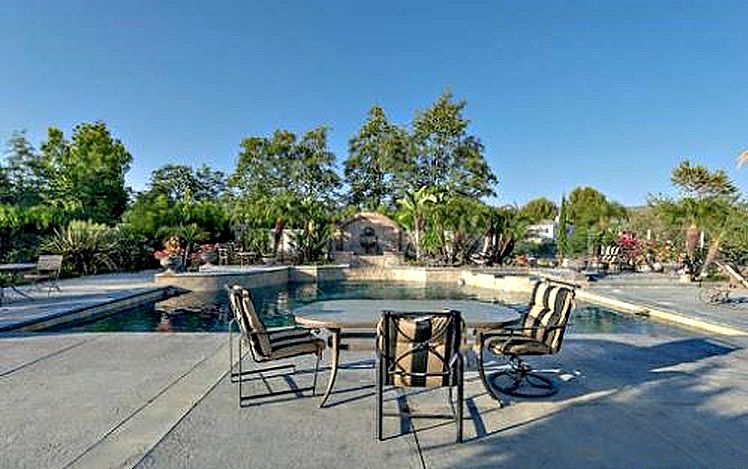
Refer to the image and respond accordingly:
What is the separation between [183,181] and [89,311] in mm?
38495

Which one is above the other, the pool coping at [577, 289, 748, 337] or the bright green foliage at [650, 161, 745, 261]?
the bright green foliage at [650, 161, 745, 261]

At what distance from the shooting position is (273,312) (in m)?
10.5

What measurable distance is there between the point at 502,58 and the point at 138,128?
68.4ft

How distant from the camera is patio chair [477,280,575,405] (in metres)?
3.77

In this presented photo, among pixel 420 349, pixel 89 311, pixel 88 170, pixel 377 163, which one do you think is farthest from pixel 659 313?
pixel 88 170

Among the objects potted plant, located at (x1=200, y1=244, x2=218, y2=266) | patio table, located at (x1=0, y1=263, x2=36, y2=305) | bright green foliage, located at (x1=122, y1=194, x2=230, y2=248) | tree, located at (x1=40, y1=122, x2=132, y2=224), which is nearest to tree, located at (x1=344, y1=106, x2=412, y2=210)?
bright green foliage, located at (x1=122, y1=194, x2=230, y2=248)

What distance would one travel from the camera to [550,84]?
2198 centimetres

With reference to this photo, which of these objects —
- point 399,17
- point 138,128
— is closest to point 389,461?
point 399,17

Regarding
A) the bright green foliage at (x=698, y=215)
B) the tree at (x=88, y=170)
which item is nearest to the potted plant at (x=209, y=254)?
the tree at (x=88, y=170)

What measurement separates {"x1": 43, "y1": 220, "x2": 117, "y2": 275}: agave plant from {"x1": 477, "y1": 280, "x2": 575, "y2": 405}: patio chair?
14762 millimetres

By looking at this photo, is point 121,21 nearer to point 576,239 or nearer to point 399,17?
point 399,17

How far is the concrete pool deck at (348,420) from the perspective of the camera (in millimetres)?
2699

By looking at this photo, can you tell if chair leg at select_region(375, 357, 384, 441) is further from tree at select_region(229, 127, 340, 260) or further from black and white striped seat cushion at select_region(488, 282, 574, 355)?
tree at select_region(229, 127, 340, 260)

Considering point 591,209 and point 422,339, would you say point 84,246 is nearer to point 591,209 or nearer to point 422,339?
point 422,339
